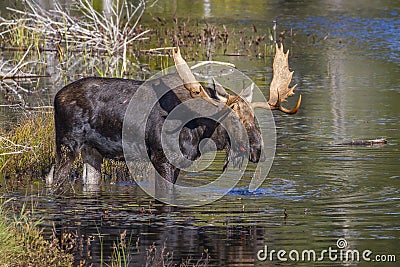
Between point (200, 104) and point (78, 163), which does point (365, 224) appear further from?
point (78, 163)

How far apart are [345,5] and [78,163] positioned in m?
26.6

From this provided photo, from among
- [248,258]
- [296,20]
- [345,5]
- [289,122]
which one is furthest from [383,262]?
[345,5]

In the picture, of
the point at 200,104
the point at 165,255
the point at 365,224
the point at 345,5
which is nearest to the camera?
the point at 165,255

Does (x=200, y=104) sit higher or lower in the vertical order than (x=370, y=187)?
higher

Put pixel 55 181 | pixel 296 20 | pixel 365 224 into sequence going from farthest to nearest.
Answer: pixel 296 20 → pixel 55 181 → pixel 365 224

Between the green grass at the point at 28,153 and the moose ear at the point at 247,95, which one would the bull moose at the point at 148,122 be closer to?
the moose ear at the point at 247,95

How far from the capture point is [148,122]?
10531 mm

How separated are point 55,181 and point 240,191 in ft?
6.59

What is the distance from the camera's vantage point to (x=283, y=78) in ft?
34.5

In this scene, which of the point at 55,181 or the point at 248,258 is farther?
the point at 55,181

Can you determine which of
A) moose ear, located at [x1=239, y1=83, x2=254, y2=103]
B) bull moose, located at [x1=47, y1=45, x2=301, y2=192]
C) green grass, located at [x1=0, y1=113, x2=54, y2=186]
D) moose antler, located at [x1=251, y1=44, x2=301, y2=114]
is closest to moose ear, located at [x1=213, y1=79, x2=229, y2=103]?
bull moose, located at [x1=47, y1=45, x2=301, y2=192]

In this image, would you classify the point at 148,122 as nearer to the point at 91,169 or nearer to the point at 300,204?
the point at 91,169

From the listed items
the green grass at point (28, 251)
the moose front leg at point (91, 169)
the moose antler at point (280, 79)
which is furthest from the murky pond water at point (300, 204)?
the moose antler at point (280, 79)

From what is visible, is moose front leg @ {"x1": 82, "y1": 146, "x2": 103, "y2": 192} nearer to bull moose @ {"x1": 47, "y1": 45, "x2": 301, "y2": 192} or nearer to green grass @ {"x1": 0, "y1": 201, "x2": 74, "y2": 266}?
bull moose @ {"x1": 47, "y1": 45, "x2": 301, "y2": 192}
